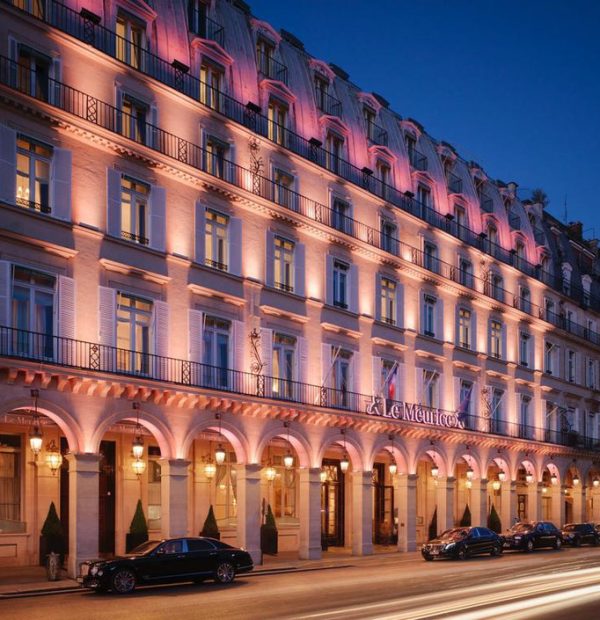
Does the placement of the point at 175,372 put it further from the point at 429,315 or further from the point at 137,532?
the point at 429,315

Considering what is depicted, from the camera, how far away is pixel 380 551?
150ft

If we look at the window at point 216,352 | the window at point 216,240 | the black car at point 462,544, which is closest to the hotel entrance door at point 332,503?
the black car at point 462,544

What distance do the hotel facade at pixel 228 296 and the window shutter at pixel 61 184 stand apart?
0.06 meters

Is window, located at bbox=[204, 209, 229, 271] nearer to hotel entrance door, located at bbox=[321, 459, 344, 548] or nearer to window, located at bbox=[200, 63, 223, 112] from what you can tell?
window, located at bbox=[200, 63, 223, 112]

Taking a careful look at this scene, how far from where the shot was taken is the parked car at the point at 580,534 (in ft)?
168

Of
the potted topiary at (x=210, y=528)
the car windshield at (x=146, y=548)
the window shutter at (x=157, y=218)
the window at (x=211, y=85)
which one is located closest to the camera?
the car windshield at (x=146, y=548)

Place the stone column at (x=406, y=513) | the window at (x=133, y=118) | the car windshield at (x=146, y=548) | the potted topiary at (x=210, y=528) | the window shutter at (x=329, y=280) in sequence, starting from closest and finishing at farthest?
the car windshield at (x=146, y=548), the window at (x=133, y=118), the potted topiary at (x=210, y=528), the window shutter at (x=329, y=280), the stone column at (x=406, y=513)

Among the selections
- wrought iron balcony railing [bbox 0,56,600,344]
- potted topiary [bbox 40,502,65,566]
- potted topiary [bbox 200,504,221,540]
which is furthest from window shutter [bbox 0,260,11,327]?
potted topiary [bbox 200,504,221,540]

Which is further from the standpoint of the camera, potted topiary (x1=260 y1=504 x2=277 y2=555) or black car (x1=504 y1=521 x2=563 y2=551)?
black car (x1=504 y1=521 x2=563 y2=551)

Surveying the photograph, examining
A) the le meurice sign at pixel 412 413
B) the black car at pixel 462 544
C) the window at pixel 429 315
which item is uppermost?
the window at pixel 429 315

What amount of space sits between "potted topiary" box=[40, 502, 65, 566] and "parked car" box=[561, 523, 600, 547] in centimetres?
2803

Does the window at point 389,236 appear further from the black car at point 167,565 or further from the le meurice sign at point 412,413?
the black car at point 167,565

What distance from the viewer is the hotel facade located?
3045cm

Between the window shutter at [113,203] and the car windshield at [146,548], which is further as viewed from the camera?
the window shutter at [113,203]
